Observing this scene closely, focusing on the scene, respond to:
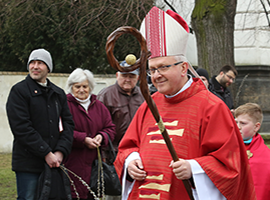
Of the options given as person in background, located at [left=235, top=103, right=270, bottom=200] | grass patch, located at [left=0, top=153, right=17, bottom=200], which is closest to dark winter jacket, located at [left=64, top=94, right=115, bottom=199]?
person in background, located at [left=235, top=103, right=270, bottom=200]

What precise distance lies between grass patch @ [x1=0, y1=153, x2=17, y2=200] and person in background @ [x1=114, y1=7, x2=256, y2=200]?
392cm

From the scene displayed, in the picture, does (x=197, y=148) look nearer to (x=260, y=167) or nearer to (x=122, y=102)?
(x=260, y=167)

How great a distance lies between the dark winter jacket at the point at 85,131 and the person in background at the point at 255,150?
5.43ft

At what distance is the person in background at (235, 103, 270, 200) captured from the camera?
10.9 feet

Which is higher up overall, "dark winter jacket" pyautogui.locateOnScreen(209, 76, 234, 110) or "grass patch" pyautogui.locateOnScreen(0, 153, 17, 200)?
"dark winter jacket" pyautogui.locateOnScreen(209, 76, 234, 110)

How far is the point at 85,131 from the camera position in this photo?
4469mm

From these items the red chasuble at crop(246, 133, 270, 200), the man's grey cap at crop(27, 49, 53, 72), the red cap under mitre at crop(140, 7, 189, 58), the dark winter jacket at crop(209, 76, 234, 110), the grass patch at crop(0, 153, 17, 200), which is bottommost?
the grass patch at crop(0, 153, 17, 200)

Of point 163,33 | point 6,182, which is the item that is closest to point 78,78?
point 163,33

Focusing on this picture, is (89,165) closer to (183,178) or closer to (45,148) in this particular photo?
(45,148)

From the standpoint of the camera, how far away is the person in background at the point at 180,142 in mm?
2363

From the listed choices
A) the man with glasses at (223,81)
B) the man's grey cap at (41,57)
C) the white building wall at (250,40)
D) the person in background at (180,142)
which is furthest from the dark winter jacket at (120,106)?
the white building wall at (250,40)

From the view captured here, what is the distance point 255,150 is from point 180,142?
4.39ft

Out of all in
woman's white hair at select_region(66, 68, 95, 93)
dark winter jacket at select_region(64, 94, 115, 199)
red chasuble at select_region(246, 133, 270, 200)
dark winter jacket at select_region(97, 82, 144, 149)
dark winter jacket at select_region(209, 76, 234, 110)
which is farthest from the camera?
dark winter jacket at select_region(209, 76, 234, 110)

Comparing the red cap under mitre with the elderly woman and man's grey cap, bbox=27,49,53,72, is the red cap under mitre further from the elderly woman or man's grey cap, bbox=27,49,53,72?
the elderly woman
